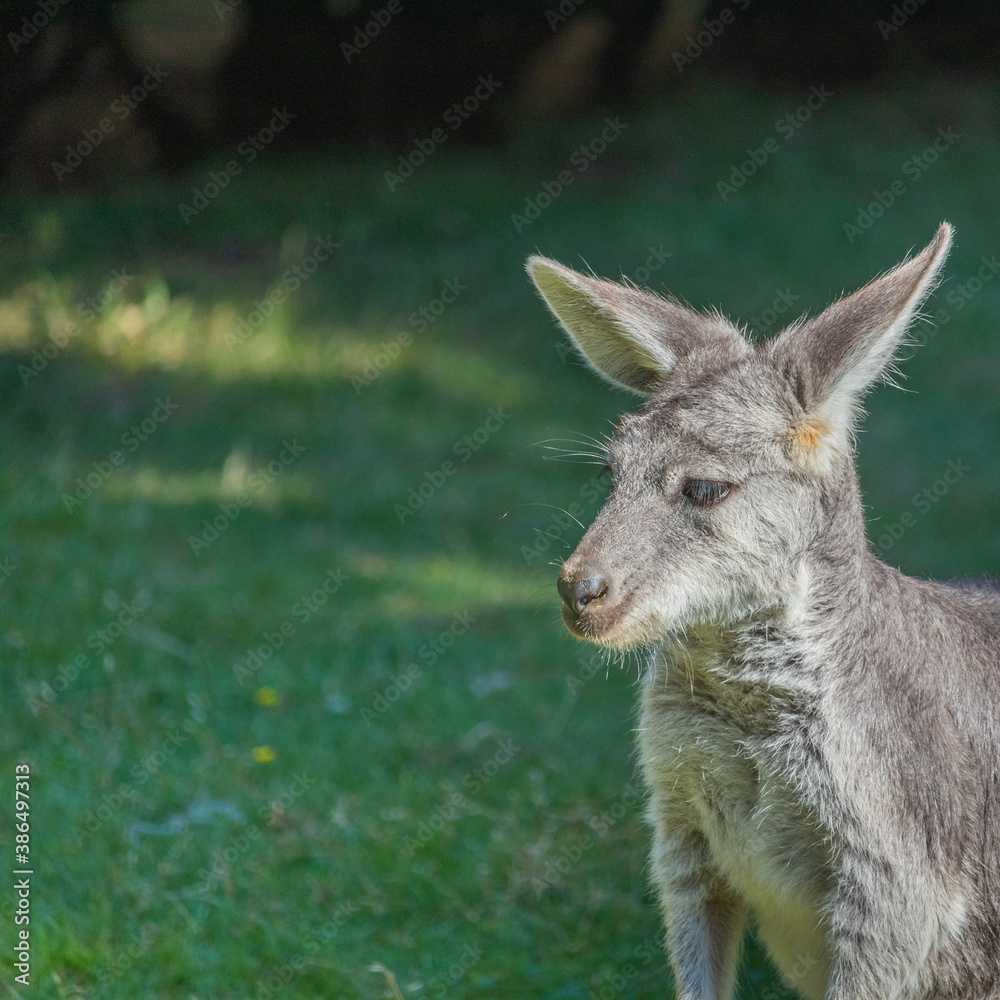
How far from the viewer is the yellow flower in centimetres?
562

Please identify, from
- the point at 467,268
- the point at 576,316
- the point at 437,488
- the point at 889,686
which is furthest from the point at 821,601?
the point at 467,268

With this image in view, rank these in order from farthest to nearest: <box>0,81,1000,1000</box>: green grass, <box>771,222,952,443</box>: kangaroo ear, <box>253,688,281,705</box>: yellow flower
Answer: <box>253,688,281,705</box>: yellow flower → <box>0,81,1000,1000</box>: green grass → <box>771,222,952,443</box>: kangaroo ear

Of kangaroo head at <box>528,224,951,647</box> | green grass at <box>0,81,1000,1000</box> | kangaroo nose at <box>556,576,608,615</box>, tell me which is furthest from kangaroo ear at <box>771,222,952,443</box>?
green grass at <box>0,81,1000,1000</box>

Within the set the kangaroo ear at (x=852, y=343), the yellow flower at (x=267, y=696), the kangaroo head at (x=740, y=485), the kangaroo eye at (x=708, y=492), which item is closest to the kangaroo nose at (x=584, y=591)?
the kangaroo head at (x=740, y=485)

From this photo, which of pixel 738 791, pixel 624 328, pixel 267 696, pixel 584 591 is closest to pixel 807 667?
pixel 738 791

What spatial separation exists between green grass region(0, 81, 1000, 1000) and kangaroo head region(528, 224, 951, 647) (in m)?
1.28

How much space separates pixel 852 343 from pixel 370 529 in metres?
4.61

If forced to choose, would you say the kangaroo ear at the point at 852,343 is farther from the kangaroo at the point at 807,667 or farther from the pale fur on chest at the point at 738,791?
the pale fur on chest at the point at 738,791

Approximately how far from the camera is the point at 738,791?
3449 mm

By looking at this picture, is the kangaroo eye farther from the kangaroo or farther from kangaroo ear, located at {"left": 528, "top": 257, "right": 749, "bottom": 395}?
kangaroo ear, located at {"left": 528, "top": 257, "right": 749, "bottom": 395}

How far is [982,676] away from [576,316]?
4.86 ft

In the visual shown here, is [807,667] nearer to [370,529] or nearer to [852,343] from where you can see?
[852,343]

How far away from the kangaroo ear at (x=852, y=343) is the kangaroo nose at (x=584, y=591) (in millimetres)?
665

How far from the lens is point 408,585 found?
6.88 metres
